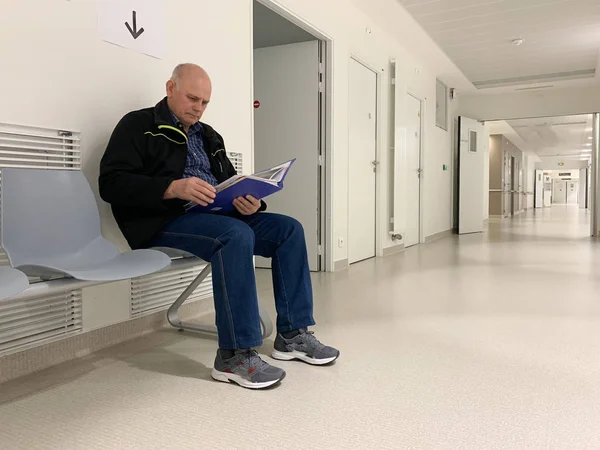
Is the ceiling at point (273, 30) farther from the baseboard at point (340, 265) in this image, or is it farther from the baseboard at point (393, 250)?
the baseboard at point (393, 250)

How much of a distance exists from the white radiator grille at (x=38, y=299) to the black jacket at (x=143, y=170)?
0.26 m

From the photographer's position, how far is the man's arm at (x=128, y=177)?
80.0 inches

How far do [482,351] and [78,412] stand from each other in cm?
172

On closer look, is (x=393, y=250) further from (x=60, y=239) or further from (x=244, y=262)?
(x=60, y=239)

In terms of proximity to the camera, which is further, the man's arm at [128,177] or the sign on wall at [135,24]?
the sign on wall at [135,24]

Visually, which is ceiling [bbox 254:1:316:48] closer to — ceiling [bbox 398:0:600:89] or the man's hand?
ceiling [bbox 398:0:600:89]

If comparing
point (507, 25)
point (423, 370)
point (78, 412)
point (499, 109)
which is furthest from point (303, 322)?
point (499, 109)

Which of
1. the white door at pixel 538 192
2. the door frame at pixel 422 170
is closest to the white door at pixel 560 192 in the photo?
the white door at pixel 538 192

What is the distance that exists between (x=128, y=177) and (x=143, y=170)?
159mm

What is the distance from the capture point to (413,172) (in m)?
7.50

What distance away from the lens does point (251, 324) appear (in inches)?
76.2

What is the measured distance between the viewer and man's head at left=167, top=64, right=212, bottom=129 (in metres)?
2.29

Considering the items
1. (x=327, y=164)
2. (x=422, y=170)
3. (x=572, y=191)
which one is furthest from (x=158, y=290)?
(x=572, y=191)

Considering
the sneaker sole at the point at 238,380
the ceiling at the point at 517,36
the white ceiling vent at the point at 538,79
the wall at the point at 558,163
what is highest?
the ceiling at the point at 517,36
